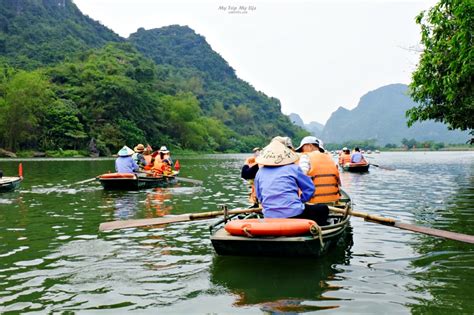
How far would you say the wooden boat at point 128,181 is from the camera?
1705cm

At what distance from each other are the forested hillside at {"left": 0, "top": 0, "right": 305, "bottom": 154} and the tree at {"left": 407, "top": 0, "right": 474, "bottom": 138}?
48.8 m

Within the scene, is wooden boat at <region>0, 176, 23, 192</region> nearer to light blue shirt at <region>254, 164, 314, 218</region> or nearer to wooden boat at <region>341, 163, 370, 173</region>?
A: light blue shirt at <region>254, 164, 314, 218</region>

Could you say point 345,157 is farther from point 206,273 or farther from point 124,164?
point 206,273

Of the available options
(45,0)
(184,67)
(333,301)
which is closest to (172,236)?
(333,301)

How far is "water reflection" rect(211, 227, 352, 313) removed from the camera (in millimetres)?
5371

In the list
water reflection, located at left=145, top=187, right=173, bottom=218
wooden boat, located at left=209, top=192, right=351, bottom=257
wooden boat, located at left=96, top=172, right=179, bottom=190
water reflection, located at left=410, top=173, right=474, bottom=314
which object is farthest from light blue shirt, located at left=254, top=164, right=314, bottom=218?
wooden boat, located at left=96, top=172, right=179, bottom=190

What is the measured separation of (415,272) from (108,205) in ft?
31.3

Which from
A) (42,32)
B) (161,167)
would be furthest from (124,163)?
(42,32)

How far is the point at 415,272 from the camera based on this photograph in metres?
6.63

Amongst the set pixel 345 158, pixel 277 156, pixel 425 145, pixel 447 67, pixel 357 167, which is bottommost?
pixel 357 167

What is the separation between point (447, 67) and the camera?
599 inches

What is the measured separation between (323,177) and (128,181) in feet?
33.3

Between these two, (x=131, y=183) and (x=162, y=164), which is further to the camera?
(x=162, y=164)

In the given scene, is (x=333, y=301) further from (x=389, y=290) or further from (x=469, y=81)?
(x=469, y=81)
